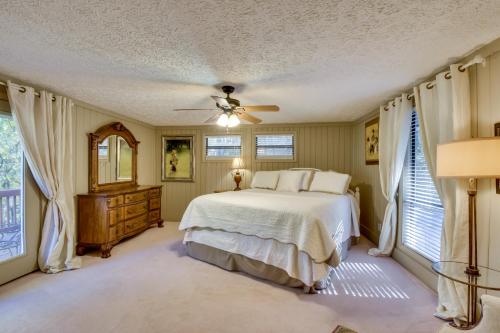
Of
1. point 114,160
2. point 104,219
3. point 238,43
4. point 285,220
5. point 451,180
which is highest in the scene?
point 238,43

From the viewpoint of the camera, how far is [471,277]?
177 centimetres

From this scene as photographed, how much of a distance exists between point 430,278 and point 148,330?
274cm

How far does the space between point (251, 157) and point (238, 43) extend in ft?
11.8

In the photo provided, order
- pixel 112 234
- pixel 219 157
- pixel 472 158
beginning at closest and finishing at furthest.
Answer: pixel 472 158 → pixel 112 234 → pixel 219 157

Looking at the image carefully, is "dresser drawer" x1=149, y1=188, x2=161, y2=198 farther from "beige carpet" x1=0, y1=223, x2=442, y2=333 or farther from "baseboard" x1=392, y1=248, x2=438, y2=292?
"baseboard" x1=392, y1=248, x2=438, y2=292

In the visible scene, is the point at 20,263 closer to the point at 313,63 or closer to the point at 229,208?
the point at 229,208

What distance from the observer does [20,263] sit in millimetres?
2742

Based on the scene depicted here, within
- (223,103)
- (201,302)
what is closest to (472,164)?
(223,103)

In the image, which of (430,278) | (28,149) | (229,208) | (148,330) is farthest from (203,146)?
(430,278)

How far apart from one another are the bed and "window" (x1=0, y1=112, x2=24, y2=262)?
185 cm

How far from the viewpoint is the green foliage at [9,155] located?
2.63m

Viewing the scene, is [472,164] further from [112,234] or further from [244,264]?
[112,234]

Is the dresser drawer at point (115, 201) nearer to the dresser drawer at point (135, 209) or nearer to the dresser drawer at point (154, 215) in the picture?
the dresser drawer at point (135, 209)

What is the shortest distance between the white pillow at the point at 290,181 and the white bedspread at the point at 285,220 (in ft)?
3.05
